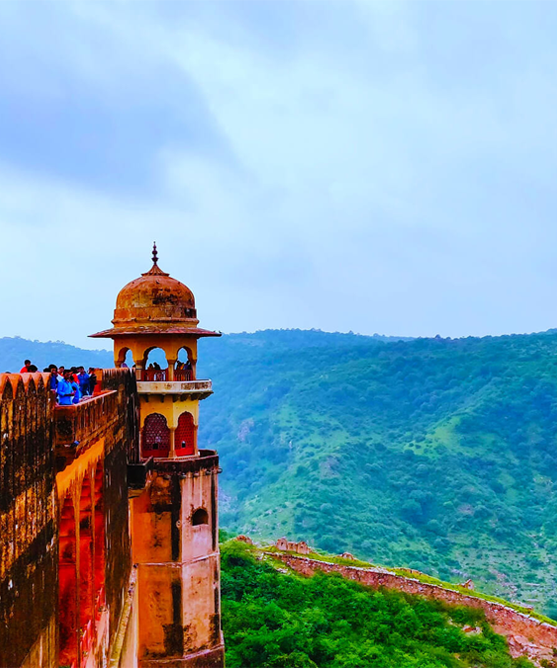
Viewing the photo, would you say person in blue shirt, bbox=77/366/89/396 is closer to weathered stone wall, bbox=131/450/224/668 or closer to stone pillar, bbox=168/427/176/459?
weathered stone wall, bbox=131/450/224/668

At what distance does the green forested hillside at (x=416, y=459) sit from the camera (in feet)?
167

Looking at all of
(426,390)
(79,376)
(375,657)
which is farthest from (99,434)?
(426,390)

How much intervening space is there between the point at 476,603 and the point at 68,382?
956 inches

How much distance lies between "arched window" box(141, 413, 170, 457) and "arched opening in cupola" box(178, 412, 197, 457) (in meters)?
0.24

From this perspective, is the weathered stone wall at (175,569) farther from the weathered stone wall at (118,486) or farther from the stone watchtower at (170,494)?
the weathered stone wall at (118,486)

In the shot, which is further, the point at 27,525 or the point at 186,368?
the point at 186,368

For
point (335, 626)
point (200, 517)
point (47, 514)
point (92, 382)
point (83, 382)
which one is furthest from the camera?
point (335, 626)

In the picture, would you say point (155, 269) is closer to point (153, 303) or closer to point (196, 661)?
point (153, 303)

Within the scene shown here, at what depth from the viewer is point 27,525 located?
16.7 feet

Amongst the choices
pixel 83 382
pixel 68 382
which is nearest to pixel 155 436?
pixel 83 382

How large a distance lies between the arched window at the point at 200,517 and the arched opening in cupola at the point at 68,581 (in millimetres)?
9545

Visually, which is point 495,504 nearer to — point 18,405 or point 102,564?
point 102,564

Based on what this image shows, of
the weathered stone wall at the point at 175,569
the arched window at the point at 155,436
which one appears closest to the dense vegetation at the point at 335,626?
the weathered stone wall at the point at 175,569

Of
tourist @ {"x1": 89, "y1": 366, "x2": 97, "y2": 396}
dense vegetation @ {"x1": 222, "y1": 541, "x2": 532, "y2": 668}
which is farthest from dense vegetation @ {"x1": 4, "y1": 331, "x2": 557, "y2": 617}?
tourist @ {"x1": 89, "y1": 366, "x2": 97, "y2": 396}
